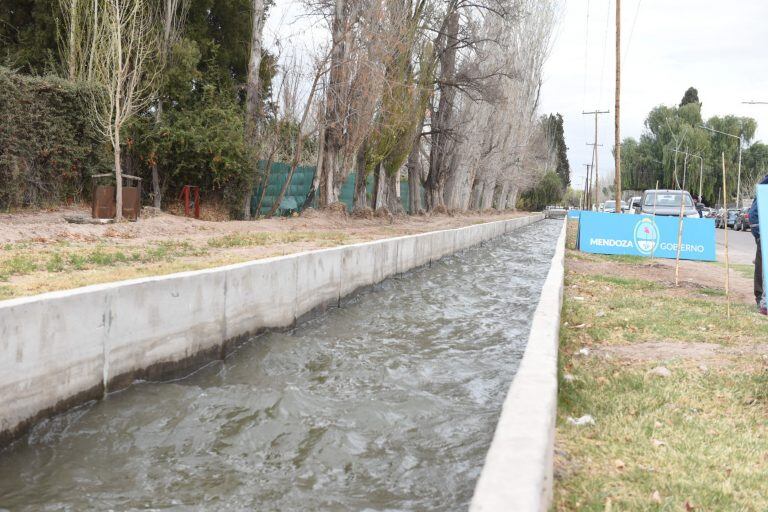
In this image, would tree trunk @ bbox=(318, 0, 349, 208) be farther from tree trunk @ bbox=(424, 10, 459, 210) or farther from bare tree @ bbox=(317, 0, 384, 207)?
tree trunk @ bbox=(424, 10, 459, 210)

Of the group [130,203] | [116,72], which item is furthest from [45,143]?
[130,203]

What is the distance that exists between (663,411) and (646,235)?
14736 mm

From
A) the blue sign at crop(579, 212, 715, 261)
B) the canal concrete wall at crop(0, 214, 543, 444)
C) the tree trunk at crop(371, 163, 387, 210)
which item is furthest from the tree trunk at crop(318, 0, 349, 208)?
the canal concrete wall at crop(0, 214, 543, 444)

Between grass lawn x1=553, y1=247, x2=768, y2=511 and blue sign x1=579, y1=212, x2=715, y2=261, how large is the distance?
9972 millimetres

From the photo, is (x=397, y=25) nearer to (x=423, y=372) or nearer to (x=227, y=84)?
(x=227, y=84)

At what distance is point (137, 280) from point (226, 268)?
141 cm

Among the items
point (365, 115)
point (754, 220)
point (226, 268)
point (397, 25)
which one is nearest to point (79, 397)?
point (226, 268)

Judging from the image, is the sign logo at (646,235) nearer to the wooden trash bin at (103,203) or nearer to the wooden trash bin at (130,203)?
the wooden trash bin at (130,203)

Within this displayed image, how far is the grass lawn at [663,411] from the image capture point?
11.0ft

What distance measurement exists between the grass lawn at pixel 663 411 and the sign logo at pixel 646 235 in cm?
1002

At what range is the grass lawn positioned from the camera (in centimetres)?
335

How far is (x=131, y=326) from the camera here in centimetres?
591

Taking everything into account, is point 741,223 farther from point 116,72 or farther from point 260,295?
point 260,295

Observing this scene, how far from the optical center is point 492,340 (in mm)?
8227
